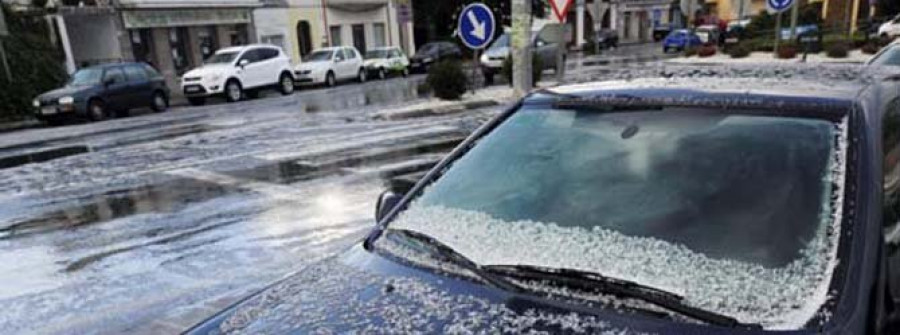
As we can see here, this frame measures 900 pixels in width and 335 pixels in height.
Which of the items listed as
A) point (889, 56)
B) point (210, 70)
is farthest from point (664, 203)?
point (210, 70)

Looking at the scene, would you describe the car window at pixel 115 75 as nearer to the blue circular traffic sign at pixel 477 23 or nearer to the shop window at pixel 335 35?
the blue circular traffic sign at pixel 477 23

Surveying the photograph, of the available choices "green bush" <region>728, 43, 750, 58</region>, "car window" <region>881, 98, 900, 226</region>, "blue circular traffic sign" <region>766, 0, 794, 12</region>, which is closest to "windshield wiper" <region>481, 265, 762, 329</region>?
"car window" <region>881, 98, 900, 226</region>

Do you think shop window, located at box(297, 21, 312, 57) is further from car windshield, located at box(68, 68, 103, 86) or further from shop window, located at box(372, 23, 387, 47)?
car windshield, located at box(68, 68, 103, 86)

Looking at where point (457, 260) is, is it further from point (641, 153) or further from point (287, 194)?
point (287, 194)

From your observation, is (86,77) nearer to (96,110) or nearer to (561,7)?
(96,110)

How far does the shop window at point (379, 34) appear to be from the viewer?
133 ft

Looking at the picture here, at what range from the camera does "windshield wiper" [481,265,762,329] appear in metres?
1.81

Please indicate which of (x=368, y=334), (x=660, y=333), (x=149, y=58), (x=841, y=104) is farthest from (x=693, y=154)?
(x=149, y=58)

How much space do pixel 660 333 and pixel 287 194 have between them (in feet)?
22.8

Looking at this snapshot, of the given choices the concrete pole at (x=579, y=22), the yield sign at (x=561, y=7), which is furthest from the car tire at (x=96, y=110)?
the concrete pole at (x=579, y=22)

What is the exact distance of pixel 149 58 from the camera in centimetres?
2884

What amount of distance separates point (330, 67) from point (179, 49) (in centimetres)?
726

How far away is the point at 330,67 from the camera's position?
2798 cm

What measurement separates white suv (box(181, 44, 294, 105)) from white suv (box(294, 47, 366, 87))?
1.51 metres
